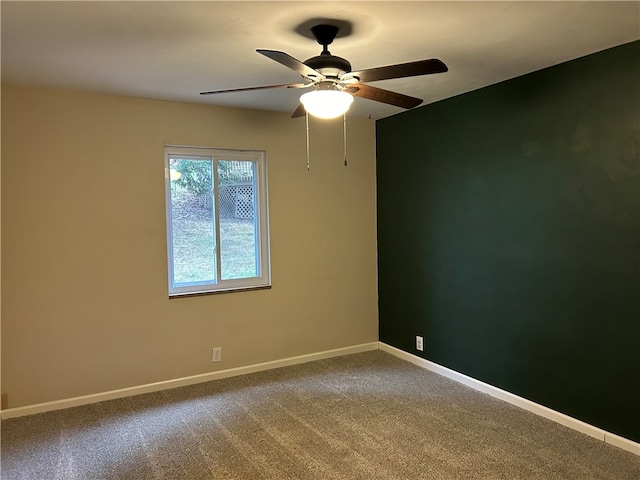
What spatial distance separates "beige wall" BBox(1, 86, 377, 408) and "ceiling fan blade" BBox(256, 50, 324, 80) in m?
1.88

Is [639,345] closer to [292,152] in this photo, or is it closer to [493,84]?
[493,84]

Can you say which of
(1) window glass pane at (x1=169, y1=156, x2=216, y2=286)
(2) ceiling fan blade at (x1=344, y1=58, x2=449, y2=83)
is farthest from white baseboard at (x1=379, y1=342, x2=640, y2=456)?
(2) ceiling fan blade at (x1=344, y1=58, x2=449, y2=83)

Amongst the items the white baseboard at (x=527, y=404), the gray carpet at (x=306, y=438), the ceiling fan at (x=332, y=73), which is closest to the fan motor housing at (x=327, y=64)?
the ceiling fan at (x=332, y=73)

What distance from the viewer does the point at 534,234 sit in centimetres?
317

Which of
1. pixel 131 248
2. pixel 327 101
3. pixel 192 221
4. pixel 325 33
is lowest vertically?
pixel 131 248

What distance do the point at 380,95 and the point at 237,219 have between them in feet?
6.39

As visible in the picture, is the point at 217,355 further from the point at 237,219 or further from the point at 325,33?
the point at 325,33

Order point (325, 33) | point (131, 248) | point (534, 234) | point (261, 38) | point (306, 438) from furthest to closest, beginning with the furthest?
point (131, 248), point (534, 234), point (306, 438), point (261, 38), point (325, 33)

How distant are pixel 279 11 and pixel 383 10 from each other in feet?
1.49

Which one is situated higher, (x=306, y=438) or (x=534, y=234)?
(x=534, y=234)

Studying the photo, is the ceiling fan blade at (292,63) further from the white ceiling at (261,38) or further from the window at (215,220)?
the window at (215,220)

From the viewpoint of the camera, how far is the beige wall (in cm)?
326

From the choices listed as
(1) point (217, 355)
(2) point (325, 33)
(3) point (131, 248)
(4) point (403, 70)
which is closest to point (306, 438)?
(1) point (217, 355)

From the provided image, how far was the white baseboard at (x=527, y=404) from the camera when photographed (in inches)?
108
